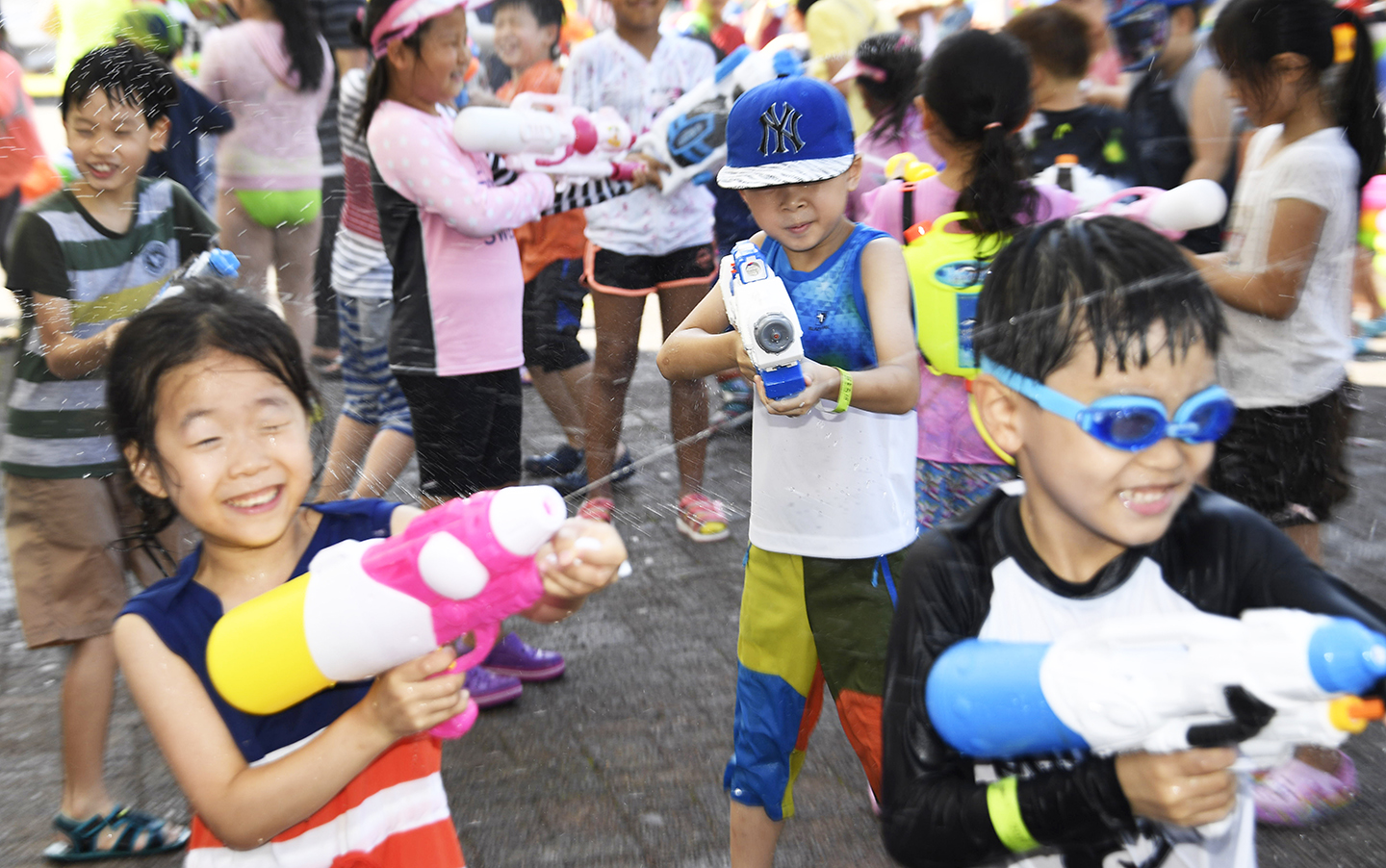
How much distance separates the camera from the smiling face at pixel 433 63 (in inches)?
78.0

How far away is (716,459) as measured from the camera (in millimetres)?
2605

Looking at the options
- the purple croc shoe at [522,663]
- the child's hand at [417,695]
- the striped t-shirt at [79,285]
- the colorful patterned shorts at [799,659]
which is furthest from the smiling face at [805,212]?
the purple croc shoe at [522,663]

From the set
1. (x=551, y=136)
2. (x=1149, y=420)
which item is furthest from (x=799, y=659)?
(x=551, y=136)

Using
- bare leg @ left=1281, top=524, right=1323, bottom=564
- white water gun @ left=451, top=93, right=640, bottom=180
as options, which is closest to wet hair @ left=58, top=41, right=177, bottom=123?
white water gun @ left=451, top=93, right=640, bottom=180

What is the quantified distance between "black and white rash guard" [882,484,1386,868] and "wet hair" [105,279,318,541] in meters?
0.76

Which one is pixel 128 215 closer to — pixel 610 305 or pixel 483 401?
pixel 483 401

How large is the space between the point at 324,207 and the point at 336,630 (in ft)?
5.39

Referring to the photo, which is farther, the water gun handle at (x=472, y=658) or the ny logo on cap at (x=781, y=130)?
the ny logo on cap at (x=781, y=130)

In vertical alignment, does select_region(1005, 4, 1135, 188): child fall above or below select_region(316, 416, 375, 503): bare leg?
above

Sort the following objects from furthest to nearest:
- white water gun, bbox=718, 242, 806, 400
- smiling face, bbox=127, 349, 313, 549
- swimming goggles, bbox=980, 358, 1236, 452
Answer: white water gun, bbox=718, 242, 806, 400, smiling face, bbox=127, 349, 313, 549, swimming goggles, bbox=980, 358, 1236, 452

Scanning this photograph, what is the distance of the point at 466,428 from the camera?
2.29m

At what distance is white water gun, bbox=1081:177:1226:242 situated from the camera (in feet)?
3.85

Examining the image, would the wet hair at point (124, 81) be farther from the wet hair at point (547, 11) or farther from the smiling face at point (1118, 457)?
the smiling face at point (1118, 457)

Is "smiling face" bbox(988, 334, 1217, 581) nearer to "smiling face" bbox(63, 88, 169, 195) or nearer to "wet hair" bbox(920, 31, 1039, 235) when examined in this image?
"wet hair" bbox(920, 31, 1039, 235)
